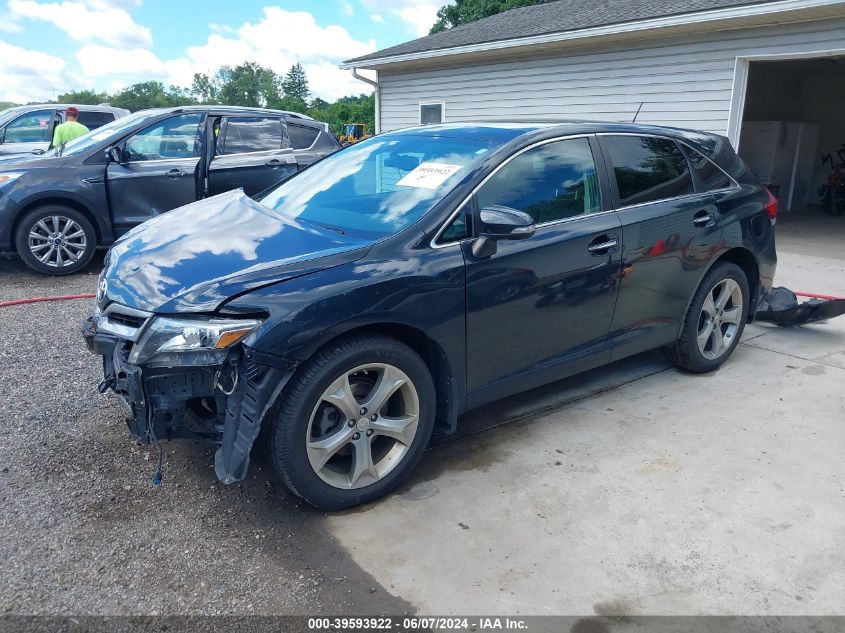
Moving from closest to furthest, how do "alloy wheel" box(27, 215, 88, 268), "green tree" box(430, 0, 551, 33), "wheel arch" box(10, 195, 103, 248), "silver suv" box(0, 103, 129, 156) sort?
"wheel arch" box(10, 195, 103, 248) < "alloy wheel" box(27, 215, 88, 268) < "silver suv" box(0, 103, 129, 156) < "green tree" box(430, 0, 551, 33)

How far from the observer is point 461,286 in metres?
3.10

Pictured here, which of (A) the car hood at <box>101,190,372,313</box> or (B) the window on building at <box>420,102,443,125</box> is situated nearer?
(A) the car hood at <box>101,190,372,313</box>

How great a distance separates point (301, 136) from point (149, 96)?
9125 centimetres

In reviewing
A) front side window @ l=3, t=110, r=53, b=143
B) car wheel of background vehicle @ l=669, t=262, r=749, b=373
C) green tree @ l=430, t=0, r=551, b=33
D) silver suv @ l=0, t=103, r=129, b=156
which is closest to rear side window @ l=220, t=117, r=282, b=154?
car wheel of background vehicle @ l=669, t=262, r=749, b=373

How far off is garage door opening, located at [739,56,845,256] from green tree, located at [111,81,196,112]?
75.2 m

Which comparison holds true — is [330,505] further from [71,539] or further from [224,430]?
[71,539]

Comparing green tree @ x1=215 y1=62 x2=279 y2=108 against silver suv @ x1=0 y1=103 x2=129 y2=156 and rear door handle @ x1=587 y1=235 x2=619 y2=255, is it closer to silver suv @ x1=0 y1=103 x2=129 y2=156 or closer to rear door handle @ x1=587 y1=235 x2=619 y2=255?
silver suv @ x1=0 y1=103 x2=129 y2=156

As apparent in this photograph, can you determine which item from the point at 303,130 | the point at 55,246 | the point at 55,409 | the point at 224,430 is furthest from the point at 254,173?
the point at 224,430

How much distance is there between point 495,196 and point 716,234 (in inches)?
73.4

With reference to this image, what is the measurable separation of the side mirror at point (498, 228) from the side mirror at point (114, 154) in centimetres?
549

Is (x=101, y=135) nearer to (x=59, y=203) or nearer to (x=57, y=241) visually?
(x=59, y=203)

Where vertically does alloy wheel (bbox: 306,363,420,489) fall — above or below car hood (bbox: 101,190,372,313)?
below

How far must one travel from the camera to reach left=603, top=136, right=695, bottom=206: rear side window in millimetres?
3883

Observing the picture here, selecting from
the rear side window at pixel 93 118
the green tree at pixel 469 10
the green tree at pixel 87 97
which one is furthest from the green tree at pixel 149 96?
the rear side window at pixel 93 118
